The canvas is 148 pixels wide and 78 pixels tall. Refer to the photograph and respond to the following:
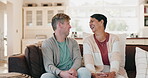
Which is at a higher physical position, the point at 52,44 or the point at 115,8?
the point at 115,8

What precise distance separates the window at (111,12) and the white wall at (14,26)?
1.80 meters

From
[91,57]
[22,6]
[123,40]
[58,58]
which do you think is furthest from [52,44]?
[22,6]

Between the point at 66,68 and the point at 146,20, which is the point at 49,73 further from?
the point at 146,20

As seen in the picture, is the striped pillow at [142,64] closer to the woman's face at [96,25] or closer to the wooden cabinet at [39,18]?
the woman's face at [96,25]

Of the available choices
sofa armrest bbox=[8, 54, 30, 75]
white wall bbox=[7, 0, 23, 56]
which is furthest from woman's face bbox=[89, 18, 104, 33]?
white wall bbox=[7, 0, 23, 56]

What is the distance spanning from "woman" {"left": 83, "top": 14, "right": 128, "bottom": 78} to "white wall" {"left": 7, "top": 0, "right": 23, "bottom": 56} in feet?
14.9

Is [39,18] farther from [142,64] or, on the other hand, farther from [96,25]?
[142,64]

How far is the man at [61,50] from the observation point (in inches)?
79.3

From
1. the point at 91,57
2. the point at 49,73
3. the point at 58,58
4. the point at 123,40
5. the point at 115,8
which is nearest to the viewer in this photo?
the point at 49,73

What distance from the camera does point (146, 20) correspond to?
6.57 metres

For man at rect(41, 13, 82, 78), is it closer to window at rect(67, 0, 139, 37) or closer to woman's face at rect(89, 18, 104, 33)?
woman's face at rect(89, 18, 104, 33)

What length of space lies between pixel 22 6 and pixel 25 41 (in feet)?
4.35

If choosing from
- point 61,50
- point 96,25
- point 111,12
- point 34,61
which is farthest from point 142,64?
point 111,12

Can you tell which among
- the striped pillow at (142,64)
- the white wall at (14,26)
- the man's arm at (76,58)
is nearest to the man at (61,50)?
the man's arm at (76,58)
